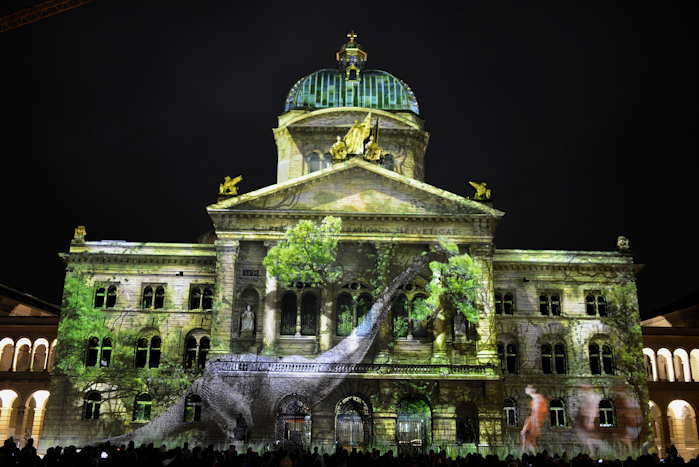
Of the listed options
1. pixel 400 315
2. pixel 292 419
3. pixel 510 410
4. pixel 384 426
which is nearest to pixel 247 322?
pixel 292 419

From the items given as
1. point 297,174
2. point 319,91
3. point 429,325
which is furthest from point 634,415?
point 319,91

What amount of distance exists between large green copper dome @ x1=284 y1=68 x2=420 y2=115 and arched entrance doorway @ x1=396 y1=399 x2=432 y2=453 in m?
26.9

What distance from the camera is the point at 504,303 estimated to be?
51719mm

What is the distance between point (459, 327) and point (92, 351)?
25.0 meters

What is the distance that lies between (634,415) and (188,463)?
127ft

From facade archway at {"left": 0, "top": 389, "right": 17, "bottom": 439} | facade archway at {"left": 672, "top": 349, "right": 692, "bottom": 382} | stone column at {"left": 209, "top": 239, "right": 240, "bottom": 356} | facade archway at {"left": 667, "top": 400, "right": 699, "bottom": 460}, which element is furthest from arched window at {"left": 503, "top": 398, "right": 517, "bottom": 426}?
facade archway at {"left": 0, "top": 389, "right": 17, "bottom": 439}

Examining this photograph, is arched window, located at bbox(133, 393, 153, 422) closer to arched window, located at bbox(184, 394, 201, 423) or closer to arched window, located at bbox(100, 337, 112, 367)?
arched window, located at bbox(184, 394, 201, 423)

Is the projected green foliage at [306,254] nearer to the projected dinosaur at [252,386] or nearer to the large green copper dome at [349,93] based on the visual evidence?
the projected dinosaur at [252,386]

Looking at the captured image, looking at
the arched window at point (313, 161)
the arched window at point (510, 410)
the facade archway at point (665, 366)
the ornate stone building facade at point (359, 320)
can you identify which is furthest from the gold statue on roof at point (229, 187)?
the facade archway at point (665, 366)

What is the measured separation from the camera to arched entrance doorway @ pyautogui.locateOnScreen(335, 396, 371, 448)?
4478 cm

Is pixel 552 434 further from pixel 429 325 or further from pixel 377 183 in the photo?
pixel 377 183

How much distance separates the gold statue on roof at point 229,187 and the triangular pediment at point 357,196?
1.02 m

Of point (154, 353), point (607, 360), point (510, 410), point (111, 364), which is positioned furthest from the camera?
point (607, 360)

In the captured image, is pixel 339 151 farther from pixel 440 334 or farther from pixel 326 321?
pixel 440 334
